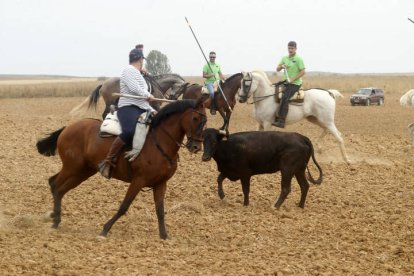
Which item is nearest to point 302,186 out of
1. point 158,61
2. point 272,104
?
point 272,104

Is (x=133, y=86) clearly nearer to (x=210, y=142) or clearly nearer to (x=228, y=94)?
(x=210, y=142)

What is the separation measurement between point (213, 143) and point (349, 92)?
51791 mm

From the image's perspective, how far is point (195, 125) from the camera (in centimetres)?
882

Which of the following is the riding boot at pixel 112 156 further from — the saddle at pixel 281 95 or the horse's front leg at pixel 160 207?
the saddle at pixel 281 95

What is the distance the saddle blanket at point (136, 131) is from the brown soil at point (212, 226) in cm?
113

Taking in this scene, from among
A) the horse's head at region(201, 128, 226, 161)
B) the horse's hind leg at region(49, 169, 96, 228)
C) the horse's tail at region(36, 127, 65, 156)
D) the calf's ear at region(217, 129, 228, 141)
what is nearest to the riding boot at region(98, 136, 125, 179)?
the horse's hind leg at region(49, 169, 96, 228)

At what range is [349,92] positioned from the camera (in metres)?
60.9

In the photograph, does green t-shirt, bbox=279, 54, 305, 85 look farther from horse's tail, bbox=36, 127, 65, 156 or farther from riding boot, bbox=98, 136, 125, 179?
riding boot, bbox=98, 136, 125, 179

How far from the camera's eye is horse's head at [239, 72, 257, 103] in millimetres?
15531

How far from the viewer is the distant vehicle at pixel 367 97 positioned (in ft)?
140

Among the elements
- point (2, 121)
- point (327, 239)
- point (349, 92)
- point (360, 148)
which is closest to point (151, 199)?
point (327, 239)

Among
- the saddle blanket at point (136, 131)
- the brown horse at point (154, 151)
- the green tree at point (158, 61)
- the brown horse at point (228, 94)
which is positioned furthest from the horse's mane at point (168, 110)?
the green tree at point (158, 61)

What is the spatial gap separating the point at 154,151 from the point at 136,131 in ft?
1.16

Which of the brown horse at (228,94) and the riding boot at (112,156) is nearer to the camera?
the riding boot at (112,156)
